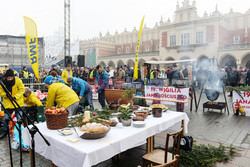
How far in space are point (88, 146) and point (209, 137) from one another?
3.94 metres

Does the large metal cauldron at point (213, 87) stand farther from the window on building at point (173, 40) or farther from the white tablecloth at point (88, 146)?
the window on building at point (173, 40)

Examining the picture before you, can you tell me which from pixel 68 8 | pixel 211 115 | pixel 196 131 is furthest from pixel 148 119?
pixel 68 8

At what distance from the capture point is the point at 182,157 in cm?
367

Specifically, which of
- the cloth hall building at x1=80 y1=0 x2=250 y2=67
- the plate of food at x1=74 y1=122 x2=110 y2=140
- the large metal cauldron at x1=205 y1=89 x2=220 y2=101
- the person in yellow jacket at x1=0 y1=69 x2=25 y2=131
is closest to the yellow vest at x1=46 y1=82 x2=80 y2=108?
the person in yellow jacket at x1=0 y1=69 x2=25 y2=131

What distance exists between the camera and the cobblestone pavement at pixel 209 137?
3652mm

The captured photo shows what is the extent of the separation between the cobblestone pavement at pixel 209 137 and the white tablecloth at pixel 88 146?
104cm

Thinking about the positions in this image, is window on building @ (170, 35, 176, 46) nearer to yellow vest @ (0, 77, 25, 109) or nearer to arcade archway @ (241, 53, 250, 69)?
arcade archway @ (241, 53, 250, 69)

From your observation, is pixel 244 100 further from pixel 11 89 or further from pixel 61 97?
pixel 11 89

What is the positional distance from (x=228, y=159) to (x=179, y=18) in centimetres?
3064

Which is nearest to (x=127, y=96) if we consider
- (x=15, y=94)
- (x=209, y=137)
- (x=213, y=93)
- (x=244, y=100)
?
(x=209, y=137)

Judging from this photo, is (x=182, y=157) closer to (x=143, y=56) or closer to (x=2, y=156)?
(x=2, y=156)

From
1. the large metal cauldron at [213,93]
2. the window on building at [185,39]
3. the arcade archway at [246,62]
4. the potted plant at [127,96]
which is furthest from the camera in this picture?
the window on building at [185,39]

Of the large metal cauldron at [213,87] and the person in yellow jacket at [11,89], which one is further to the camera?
the large metal cauldron at [213,87]

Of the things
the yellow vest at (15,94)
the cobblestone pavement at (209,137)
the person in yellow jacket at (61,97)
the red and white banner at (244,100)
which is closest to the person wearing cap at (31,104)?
the yellow vest at (15,94)
